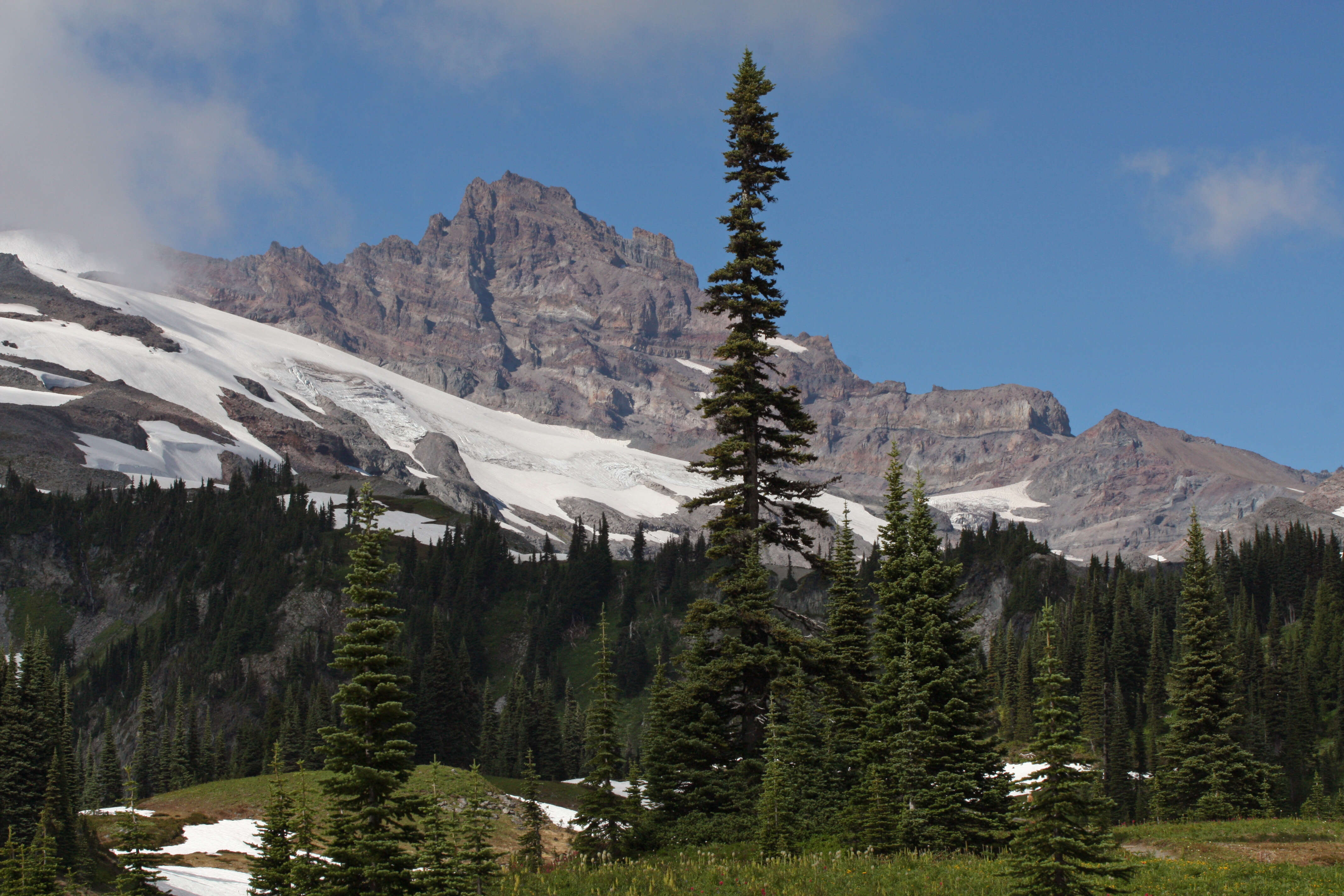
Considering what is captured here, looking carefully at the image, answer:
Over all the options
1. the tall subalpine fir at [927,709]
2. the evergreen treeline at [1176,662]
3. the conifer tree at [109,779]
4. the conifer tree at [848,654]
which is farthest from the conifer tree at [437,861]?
the conifer tree at [109,779]

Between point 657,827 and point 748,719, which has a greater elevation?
point 748,719

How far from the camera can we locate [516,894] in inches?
930

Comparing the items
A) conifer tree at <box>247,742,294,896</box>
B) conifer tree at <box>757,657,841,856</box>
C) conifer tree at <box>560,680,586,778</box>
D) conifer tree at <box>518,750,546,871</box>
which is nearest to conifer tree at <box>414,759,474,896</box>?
conifer tree at <box>247,742,294,896</box>

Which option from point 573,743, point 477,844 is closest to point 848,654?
point 477,844

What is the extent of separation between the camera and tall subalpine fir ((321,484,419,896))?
23.5 meters

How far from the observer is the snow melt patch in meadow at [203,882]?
4416cm

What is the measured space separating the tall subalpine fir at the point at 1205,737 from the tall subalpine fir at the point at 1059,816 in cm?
3833

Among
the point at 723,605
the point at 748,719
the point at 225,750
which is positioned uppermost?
the point at 723,605

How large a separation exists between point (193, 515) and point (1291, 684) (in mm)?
178315

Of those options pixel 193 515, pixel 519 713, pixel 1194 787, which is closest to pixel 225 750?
pixel 519 713

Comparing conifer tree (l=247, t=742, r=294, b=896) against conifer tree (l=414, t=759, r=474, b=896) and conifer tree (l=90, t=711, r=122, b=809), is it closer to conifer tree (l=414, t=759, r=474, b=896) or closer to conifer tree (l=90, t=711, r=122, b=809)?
conifer tree (l=414, t=759, r=474, b=896)

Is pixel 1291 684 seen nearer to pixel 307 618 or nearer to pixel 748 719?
pixel 748 719

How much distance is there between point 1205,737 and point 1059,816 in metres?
41.0

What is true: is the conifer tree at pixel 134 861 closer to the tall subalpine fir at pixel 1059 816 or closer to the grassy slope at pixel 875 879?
the grassy slope at pixel 875 879
